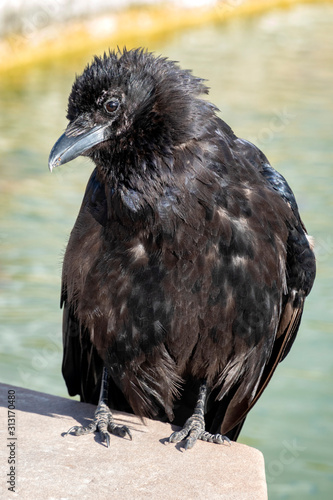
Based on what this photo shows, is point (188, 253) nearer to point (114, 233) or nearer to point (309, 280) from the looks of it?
point (114, 233)

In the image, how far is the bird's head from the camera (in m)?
3.49

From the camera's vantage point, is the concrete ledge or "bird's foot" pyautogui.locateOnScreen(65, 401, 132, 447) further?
"bird's foot" pyautogui.locateOnScreen(65, 401, 132, 447)

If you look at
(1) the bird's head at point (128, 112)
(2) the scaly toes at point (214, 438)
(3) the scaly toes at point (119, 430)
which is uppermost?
(1) the bird's head at point (128, 112)

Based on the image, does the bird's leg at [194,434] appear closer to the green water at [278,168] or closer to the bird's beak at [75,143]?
the green water at [278,168]

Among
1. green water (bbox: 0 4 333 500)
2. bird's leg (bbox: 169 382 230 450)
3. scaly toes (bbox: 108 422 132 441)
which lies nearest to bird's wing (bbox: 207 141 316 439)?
bird's leg (bbox: 169 382 230 450)

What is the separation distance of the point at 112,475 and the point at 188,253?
0.87 metres

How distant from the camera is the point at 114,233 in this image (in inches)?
143

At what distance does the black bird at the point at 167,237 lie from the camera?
3.50m

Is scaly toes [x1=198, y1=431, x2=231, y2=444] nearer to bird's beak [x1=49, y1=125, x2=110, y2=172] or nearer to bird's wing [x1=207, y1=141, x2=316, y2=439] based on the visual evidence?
bird's wing [x1=207, y1=141, x2=316, y2=439]

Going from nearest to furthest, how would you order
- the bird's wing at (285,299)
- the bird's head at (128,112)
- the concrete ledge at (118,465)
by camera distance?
the concrete ledge at (118,465), the bird's head at (128,112), the bird's wing at (285,299)

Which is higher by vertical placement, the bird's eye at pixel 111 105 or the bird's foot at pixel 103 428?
the bird's eye at pixel 111 105

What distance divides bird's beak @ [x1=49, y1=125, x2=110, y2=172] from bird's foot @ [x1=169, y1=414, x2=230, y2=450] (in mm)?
1161

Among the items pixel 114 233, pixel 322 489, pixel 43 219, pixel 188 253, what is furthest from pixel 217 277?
pixel 43 219

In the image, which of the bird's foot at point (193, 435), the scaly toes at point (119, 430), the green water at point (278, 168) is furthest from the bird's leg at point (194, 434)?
the green water at point (278, 168)
